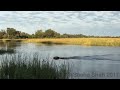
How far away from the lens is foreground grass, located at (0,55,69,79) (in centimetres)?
625

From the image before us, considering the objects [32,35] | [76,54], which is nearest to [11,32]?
[32,35]

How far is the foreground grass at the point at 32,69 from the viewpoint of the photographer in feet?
20.5

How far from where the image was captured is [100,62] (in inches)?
315

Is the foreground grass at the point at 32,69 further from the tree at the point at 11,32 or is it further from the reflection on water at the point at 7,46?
the reflection on water at the point at 7,46

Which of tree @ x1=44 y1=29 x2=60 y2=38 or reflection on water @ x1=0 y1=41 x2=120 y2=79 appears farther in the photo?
reflection on water @ x1=0 y1=41 x2=120 y2=79

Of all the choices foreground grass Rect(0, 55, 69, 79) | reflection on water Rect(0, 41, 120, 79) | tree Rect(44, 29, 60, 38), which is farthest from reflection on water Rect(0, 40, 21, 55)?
tree Rect(44, 29, 60, 38)

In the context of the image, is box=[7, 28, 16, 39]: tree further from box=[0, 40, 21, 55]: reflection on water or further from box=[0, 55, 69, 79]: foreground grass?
box=[0, 55, 69, 79]: foreground grass

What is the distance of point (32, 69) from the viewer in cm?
641

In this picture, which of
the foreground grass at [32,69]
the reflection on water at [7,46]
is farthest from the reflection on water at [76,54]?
the foreground grass at [32,69]

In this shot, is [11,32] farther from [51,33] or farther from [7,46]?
[7,46]
